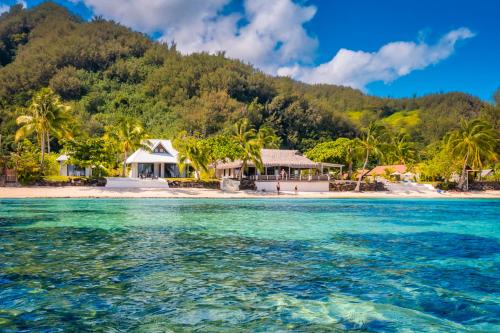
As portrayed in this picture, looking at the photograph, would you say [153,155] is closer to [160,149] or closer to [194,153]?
[160,149]

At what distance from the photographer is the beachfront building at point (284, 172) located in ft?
137

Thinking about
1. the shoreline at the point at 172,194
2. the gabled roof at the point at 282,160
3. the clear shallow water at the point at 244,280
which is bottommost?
the clear shallow water at the point at 244,280

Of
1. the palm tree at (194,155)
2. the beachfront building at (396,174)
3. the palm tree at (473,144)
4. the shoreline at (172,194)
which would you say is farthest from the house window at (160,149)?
the palm tree at (473,144)

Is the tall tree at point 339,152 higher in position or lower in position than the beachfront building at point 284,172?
higher

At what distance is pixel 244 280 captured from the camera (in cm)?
779

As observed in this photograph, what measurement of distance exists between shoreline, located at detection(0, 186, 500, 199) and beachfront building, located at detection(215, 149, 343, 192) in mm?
2040

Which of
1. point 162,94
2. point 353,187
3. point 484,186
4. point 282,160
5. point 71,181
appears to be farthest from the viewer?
point 162,94

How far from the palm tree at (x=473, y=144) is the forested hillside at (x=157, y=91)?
36.3 meters

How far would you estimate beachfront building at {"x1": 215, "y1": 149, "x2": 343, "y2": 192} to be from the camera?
137 ft

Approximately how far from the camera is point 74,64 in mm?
91812

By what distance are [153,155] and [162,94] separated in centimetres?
4358

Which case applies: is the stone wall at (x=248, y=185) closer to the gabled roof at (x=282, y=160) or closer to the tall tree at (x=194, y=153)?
the tall tree at (x=194, y=153)

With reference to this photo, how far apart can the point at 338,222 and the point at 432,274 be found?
9628 mm

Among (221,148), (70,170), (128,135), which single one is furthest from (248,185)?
(70,170)
